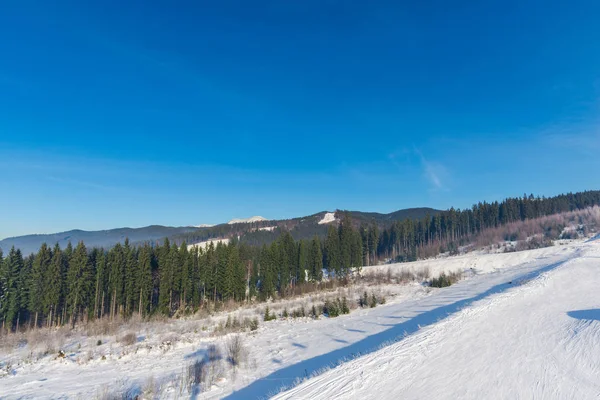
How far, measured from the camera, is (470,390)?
668 cm

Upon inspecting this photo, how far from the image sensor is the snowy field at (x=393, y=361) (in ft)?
22.4

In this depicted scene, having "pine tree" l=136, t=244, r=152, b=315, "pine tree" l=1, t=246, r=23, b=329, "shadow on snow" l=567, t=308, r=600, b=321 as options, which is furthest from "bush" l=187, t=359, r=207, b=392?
"pine tree" l=1, t=246, r=23, b=329

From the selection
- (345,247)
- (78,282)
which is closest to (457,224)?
(345,247)

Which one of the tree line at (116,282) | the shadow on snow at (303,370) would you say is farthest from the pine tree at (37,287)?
the shadow on snow at (303,370)

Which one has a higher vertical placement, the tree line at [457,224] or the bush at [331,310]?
the tree line at [457,224]

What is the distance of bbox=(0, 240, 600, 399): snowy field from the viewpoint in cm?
683

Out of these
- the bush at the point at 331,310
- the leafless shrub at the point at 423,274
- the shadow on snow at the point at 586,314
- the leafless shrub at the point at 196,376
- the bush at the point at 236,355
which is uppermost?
the shadow on snow at the point at 586,314

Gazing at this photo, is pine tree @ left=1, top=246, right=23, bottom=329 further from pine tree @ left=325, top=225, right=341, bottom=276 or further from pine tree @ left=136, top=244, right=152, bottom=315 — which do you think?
pine tree @ left=325, top=225, right=341, bottom=276

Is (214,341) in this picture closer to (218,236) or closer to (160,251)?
(160,251)

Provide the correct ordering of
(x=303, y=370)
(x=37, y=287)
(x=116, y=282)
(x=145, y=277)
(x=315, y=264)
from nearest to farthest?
(x=303, y=370)
(x=37, y=287)
(x=116, y=282)
(x=145, y=277)
(x=315, y=264)

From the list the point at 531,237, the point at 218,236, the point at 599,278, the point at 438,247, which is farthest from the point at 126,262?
the point at 218,236

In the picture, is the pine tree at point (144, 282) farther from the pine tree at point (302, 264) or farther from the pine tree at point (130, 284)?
the pine tree at point (302, 264)

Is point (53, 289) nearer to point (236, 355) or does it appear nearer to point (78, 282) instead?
point (78, 282)

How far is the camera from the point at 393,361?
7.74 metres
